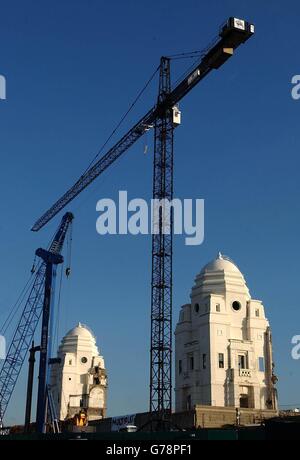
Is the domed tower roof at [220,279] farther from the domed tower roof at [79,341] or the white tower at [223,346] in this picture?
the domed tower roof at [79,341]

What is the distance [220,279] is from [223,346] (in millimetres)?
10077

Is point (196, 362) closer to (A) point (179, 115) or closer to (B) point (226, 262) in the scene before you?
(B) point (226, 262)

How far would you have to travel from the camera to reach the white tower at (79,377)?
452 ft

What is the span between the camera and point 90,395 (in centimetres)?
13850

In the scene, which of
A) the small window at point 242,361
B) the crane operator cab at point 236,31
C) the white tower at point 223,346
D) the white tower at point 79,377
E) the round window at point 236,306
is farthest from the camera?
the white tower at point 79,377

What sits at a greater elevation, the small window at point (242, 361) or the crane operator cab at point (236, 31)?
the crane operator cab at point (236, 31)

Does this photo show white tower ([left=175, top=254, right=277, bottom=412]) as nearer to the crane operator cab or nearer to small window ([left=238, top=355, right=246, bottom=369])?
small window ([left=238, top=355, right=246, bottom=369])

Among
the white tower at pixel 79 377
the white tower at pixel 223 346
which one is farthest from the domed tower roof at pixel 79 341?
the white tower at pixel 223 346

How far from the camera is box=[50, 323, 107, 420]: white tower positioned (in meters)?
138

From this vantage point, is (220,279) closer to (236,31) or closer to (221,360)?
(221,360)

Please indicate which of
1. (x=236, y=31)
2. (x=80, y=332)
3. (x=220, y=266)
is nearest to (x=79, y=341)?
(x=80, y=332)

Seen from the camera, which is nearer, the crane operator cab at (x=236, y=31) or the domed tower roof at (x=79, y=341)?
the crane operator cab at (x=236, y=31)

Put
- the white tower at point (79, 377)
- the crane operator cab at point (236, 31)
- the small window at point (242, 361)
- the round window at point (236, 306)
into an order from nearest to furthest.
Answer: the crane operator cab at point (236, 31), the small window at point (242, 361), the round window at point (236, 306), the white tower at point (79, 377)

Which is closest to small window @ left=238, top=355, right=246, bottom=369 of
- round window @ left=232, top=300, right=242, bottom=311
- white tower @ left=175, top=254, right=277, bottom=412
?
white tower @ left=175, top=254, right=277, bottom=412
